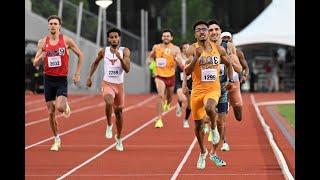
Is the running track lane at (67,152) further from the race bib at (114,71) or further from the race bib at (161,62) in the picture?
the race bib at (161,62)

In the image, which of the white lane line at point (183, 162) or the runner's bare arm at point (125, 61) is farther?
the runner's bare arm at point (125, 61)

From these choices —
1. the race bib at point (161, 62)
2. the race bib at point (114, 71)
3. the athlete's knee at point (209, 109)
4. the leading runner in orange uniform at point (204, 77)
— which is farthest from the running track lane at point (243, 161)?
the race bib at point (161, 62)

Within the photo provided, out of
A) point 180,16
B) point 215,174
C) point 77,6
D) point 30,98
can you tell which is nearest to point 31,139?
point 215,174

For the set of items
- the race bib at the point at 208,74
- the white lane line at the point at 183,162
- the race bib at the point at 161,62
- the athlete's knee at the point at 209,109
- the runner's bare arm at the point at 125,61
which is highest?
the race bib at the point at 161,62

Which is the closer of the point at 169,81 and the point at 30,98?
the point at 169,81

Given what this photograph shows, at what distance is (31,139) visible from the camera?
57.7 ft

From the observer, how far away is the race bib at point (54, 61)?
47.1 feet

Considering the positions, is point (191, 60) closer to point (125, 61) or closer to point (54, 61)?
point (125, 61)

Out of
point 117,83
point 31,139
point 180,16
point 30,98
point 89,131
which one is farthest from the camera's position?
point 180,16

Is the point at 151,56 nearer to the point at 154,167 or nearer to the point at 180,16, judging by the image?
the point at 154,167

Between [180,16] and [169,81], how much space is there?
27624mm

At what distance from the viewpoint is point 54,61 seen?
14.4 m

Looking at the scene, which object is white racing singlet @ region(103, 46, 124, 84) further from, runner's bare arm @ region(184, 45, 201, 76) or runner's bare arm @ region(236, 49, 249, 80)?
runner's bare arm @ region(184, 45, 201, 76)

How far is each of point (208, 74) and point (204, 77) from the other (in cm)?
7
